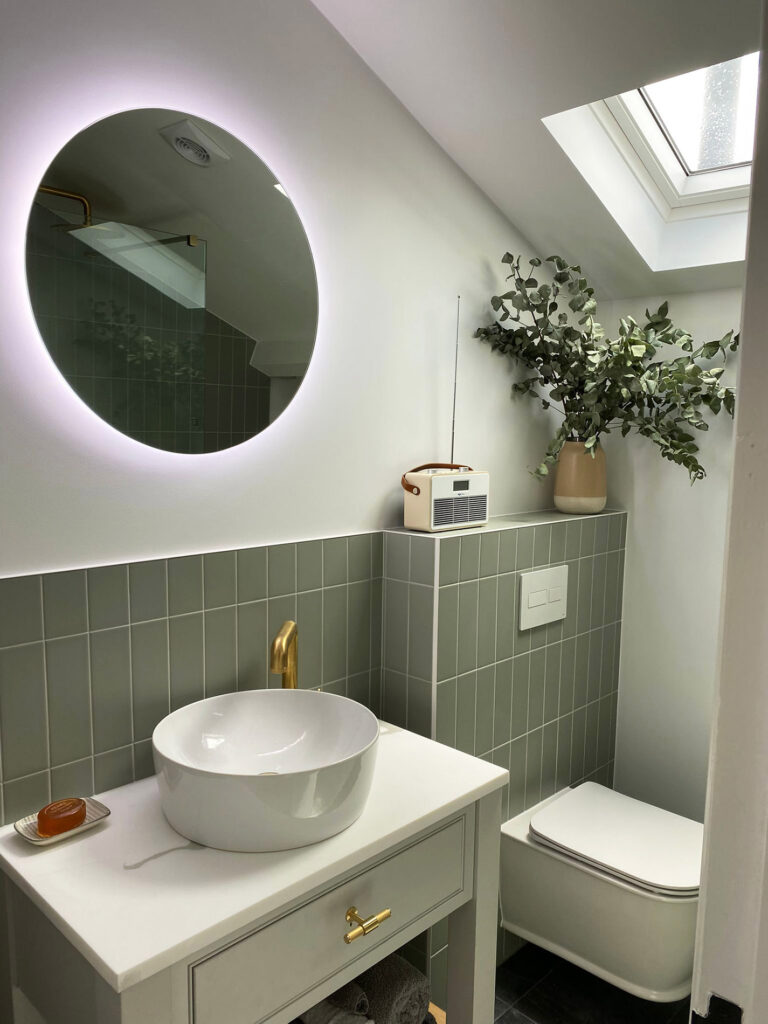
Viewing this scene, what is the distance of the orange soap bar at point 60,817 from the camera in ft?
3.84

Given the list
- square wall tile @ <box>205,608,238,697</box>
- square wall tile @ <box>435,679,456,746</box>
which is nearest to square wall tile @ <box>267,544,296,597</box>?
square wall tile @ <box>205,608,238,697</box>

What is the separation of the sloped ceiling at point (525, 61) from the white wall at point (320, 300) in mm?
61

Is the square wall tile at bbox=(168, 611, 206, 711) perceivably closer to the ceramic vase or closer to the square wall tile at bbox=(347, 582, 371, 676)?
the square wall tile at bbox=(347, 582, 371, 676)

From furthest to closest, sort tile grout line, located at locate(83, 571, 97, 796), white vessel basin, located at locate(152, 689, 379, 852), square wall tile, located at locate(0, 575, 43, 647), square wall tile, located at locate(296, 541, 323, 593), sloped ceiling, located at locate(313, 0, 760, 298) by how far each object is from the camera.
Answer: square wall tile, located at locate(296, 541, 323, 593), sloped ceiling, located at locate(313, 0, 760, 298), tile grout line, located at locate(83, 571, 97, 796), square wall tile, located at locate(0, 575, 43, 647), white vessel basin, located at locate(152, 689, 379, 852)

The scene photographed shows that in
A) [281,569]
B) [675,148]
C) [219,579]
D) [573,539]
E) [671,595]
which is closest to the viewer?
[219,579]

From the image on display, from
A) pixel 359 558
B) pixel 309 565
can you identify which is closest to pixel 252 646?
pixel 309 565

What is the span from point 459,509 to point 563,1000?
1323mm

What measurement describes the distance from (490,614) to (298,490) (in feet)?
1.94

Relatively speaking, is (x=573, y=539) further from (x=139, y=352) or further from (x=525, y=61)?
(x=139, y=352)

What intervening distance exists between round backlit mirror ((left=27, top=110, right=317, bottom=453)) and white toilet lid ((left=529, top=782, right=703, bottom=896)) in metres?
1.29

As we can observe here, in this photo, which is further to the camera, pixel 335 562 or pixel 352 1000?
pixel 335 562

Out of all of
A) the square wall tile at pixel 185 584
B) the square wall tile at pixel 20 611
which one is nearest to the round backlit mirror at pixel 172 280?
the square wall tile at pixel 185 584

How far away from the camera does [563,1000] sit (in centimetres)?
201

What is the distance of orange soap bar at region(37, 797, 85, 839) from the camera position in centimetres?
117
